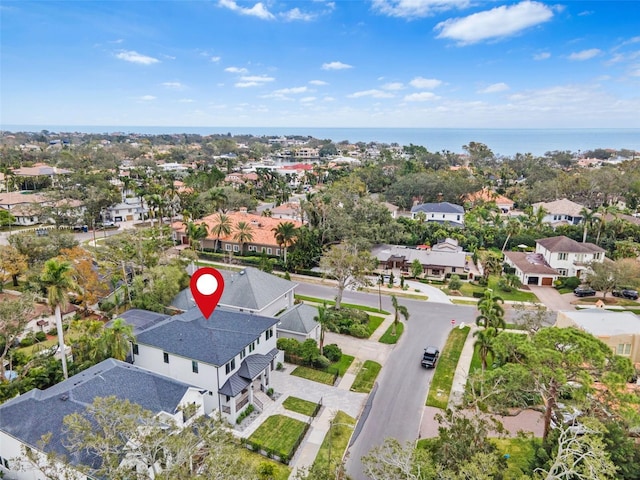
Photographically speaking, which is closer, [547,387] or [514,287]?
[547,387]

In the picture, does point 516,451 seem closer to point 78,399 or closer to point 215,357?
point 215,357

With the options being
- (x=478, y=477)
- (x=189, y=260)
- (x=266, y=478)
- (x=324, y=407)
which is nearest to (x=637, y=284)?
(x=324, y=407)

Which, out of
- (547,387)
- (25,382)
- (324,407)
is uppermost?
(547,387)

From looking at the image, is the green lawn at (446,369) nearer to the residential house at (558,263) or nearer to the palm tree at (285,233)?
the residential house at (558,263)

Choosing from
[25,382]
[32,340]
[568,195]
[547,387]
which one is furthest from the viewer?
[568,195]

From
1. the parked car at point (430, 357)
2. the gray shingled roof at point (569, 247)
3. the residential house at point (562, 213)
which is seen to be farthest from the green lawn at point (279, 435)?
the residential house at point (562, 213)

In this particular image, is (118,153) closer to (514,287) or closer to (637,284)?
(514,287)

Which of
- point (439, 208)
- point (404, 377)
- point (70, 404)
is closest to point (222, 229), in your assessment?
point (404, 377)
